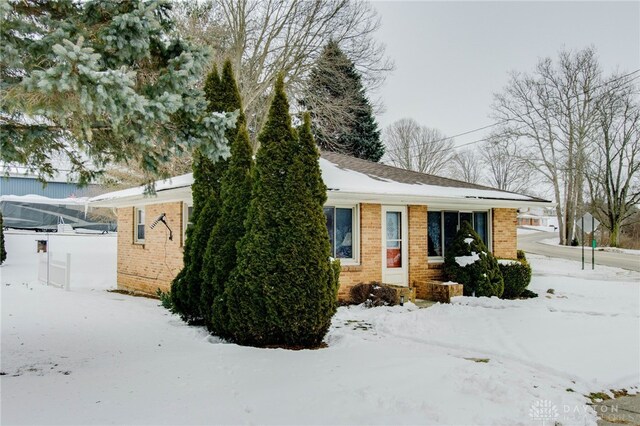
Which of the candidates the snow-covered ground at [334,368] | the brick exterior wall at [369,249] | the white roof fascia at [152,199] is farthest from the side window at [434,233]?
the white roof fascia at [152,199]

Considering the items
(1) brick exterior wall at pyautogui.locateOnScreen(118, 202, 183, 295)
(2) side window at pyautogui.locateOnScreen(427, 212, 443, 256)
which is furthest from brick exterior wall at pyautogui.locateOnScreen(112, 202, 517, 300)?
(2) side window at pyautogui.locateOnScreen(427, 212, 443, 256)

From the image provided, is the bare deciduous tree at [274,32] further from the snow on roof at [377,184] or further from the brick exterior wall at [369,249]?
the brick exterior wall at [369,249]

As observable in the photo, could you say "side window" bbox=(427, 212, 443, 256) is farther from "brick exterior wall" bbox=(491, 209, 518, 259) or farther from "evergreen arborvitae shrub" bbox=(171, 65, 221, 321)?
"evergreen arborvitae shrub" bbox=(171, 65, 221, 321)

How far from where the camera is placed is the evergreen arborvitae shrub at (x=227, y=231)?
21.4 ft

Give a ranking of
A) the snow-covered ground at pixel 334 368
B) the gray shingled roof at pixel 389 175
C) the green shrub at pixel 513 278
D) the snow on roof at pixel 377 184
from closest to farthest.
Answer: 1. the snow-covered ground at pixel 334 368
2. the snow on roof at pixel 377 184
3. the green shrub at pixel 513 278
4. the gray shingled roof at pixel 389 175

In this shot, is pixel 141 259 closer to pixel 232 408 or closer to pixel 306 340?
pixel 306 340

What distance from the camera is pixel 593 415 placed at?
423 cm

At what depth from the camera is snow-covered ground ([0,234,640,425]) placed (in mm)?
3893

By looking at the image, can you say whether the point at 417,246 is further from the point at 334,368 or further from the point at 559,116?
the point at 559,116

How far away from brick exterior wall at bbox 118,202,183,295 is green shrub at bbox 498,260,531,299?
26.3 ft

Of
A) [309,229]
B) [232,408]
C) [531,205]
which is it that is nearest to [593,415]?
[232,408]

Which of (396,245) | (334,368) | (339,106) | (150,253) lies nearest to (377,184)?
(396,245)

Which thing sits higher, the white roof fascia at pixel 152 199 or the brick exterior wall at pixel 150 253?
the white roof fascia at pixel 152 199

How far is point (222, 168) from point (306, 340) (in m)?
3.25
